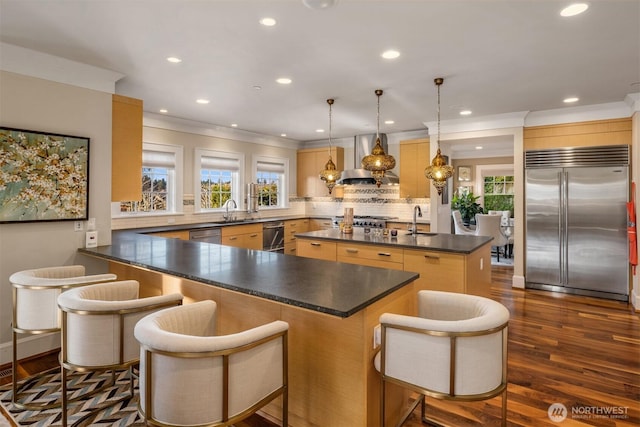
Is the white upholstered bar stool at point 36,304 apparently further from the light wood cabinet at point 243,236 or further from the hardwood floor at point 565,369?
the light wood cabinet at point 243,236

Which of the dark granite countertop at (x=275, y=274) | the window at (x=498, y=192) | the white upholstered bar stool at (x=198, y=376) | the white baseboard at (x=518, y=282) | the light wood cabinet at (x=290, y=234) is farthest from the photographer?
the window at (x=498, y=192)

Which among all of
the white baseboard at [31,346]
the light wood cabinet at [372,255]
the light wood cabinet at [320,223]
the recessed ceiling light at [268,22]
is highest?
the recessed ceiling light at [268,22]

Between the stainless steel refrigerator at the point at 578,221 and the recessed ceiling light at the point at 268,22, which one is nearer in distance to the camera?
the recessed ceiling light at the point at 268,22

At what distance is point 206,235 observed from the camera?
5.14 meters

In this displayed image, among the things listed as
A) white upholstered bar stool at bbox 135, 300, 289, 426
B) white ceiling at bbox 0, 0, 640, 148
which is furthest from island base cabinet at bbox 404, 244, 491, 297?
white upholstered bar stool at bbox 135, 300, 289, 426

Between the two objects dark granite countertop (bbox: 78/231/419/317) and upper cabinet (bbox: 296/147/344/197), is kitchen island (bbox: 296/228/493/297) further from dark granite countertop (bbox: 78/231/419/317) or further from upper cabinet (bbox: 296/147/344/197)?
upper cabinet (bbox: 296/147/344/197)

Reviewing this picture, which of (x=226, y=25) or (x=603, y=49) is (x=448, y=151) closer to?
(x=603, y=49)

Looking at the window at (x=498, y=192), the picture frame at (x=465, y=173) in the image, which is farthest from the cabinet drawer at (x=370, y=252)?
the window at (x=498, y=192)

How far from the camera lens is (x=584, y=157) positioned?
4852 millimetres

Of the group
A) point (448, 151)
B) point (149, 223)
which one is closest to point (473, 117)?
point (448, 151)

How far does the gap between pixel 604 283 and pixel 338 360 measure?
4818mm

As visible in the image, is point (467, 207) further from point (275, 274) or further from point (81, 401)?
point (81, 401)

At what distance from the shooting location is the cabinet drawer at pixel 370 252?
143 inches

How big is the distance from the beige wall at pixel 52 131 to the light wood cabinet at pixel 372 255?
2.43m
